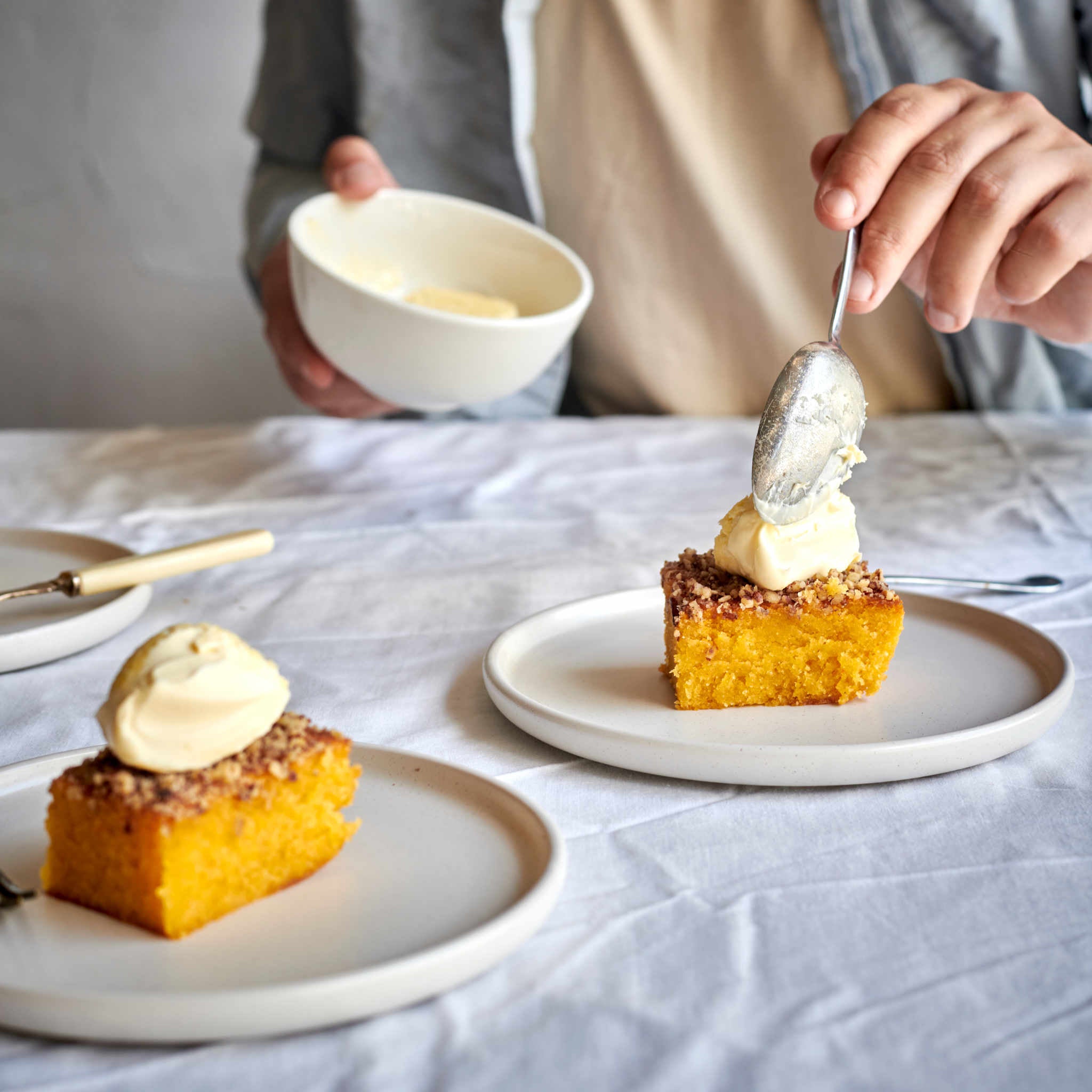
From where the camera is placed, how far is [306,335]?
1.60 m

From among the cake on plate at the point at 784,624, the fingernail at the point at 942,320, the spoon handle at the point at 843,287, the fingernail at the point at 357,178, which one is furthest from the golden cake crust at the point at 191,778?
the fingernail at the point at 357,178

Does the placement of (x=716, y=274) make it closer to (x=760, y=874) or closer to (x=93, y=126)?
(x=760, y=874)

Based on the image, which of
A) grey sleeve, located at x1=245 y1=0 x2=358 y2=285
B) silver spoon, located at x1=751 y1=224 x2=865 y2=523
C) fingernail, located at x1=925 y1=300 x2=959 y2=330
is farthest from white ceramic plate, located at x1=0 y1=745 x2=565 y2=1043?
grey sleeve, located at x1=245 y1=0 x2=358 y2=285

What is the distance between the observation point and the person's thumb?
4.52ft

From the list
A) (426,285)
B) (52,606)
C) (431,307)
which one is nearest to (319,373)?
(426,285)

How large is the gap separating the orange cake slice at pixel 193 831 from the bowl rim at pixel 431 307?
64 cm

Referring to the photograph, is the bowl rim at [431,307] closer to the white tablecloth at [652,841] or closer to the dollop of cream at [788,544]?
the white tablecloth at [652,841]

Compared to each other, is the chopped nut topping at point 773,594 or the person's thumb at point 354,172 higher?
the person's thumb at point 354,172

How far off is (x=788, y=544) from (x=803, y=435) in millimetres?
88

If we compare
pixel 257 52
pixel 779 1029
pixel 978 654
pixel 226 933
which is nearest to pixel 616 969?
pixel 779 1029

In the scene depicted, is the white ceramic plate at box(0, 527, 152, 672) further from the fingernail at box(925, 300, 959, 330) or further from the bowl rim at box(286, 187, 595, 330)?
the fingernail at box(925, 300, 959, 330)

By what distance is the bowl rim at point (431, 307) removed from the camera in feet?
3.73

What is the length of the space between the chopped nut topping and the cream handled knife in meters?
0.33

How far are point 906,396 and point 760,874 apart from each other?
1.44 metres
